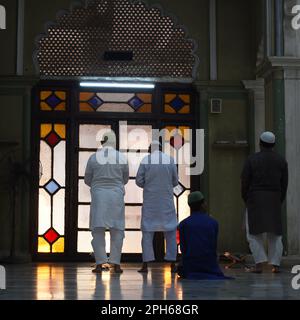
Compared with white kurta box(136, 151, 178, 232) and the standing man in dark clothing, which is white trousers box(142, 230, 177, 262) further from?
the standing man in dark clothing

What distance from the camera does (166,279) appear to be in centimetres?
768

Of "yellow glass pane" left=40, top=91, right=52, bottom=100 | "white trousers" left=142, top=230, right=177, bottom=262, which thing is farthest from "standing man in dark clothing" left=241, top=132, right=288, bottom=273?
"yellow glass pane" left=40, top=91, right=52, bottom=100

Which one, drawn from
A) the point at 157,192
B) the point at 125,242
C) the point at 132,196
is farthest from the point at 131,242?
the point at 157,192

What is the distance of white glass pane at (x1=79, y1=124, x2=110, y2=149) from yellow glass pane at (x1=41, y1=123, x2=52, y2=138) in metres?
0.37

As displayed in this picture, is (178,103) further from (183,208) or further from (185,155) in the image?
(183,208)

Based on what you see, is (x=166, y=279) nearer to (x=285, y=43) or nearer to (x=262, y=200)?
(x=262, y=200)

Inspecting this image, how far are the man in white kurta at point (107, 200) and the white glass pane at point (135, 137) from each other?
217cm

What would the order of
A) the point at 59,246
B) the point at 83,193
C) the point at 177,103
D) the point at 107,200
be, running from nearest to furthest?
1. the point at 107,200
2. the point at 59,246
3. the point at 83,193
4. the point at 177,103

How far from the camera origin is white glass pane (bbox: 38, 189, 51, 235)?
10.6 meters

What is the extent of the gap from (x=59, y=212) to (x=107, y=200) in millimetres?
2309

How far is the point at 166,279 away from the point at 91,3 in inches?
173

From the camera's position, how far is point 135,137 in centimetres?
1080

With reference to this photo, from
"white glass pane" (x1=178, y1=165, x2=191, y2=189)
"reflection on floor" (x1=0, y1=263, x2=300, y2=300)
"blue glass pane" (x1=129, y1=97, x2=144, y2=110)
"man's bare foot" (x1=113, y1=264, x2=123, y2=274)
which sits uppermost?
"blue glass pane" (x1=129, y1=97, x2=144, y2=110)
